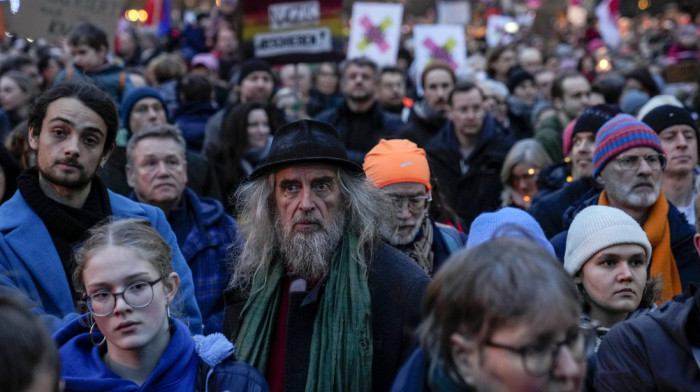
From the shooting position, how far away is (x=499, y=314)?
2102mm

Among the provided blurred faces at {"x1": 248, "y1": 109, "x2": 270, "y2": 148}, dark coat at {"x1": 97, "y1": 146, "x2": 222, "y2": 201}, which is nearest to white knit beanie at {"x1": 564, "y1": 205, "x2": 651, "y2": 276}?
dark coat at {"x1": 97, "y1": 146, "x2": 222, "y2": 201}

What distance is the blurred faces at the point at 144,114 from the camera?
6.77m

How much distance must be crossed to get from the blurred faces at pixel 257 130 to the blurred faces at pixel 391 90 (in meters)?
2.51

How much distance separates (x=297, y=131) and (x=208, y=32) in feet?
45.3

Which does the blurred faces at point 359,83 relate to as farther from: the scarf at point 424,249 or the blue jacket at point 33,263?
the blue jacket at point 33,263

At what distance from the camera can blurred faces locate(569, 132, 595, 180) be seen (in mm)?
5918

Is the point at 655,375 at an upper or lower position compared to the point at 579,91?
lower

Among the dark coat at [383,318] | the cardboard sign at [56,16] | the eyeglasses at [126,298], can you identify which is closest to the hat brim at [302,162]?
the dark coat at [383,318]

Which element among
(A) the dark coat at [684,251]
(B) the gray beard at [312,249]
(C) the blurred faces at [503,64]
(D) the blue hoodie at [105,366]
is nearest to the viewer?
(D) the blue hoodie at [105,366]

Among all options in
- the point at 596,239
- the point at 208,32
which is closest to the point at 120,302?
the point at 596,239

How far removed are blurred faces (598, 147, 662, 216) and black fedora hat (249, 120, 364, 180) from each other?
1923 millimetres

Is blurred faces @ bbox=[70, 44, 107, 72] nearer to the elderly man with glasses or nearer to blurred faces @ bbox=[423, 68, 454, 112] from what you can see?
blurred faces @ bbox=[423, 68, 454, 112]

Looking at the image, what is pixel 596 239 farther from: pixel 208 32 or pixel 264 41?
pixel 208 32

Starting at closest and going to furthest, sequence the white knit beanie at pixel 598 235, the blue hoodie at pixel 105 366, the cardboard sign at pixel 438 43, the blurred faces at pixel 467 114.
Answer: the blue hoodie at pixel 105 366 < the white knit beanie at pixel 598 235 < the blurred faces at pixel 467 114 < the cardboard sign at pixel 438 43
